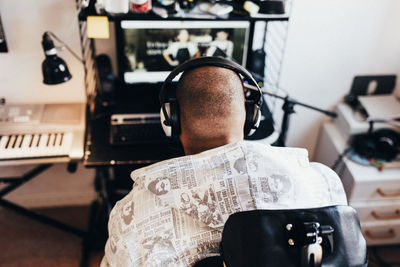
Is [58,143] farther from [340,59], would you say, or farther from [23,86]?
[340,59]

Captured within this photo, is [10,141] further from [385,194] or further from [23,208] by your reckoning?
[385,194]

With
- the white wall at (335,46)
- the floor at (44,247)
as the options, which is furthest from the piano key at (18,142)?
the white wall at (335,46)

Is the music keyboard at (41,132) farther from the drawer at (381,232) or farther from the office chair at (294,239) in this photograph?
the drawer at (381,232)

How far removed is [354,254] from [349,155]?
1339 millimetres

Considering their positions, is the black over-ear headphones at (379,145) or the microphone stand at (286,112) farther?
the black over-ear headphones at (379,145)

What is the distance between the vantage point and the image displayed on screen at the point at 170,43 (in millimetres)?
1767

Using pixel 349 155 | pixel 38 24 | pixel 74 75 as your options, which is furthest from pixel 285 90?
pixel 38 24

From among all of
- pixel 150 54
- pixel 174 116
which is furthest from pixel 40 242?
pixel 174 116

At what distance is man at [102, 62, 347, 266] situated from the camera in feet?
3.38

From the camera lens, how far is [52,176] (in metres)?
2.35

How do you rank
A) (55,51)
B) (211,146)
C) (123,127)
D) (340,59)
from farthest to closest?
(340,59) → (123,127) → (55,51) → (211,146)

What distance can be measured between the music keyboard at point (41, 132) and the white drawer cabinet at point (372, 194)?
1.34m

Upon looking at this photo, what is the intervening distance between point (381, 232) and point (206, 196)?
158cm

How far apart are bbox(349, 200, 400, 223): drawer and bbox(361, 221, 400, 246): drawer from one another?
0.02 m
